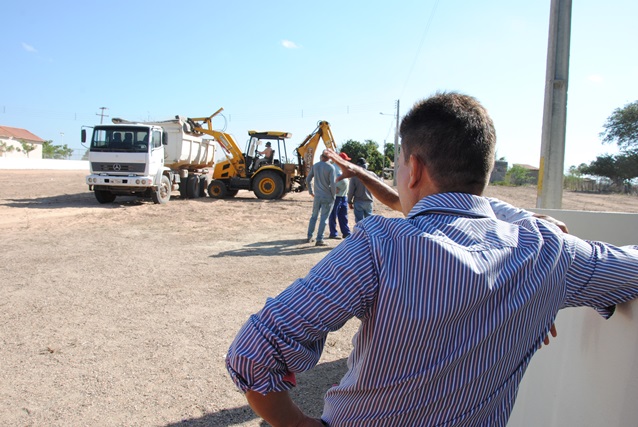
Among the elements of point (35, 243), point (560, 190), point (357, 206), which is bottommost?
point (35, 243)

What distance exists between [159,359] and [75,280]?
3.20m

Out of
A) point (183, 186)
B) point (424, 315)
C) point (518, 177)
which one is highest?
point (518, 177)

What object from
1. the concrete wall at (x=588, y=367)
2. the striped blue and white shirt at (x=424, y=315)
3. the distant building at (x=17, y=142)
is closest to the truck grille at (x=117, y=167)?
the concrete wall at (x=588, y=367)

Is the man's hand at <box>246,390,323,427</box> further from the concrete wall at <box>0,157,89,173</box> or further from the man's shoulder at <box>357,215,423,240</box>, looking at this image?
the concrete wall at <box>0,157,89,173</box>

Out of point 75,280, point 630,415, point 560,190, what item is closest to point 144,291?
→ point 75,280

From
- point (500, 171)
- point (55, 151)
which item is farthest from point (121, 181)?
point (55, 151)

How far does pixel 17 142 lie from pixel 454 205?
87.4 meters

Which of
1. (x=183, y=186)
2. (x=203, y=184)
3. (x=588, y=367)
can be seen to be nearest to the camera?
(x=588, y=367)

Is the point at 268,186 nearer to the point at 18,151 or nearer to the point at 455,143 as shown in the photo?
the point at 455,143

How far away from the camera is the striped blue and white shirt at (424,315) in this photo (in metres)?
1.04

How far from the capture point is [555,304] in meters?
1.23

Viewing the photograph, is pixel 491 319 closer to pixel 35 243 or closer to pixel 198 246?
pixel 198 246

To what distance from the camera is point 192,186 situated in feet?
63.7

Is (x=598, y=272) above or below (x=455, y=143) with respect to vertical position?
below
